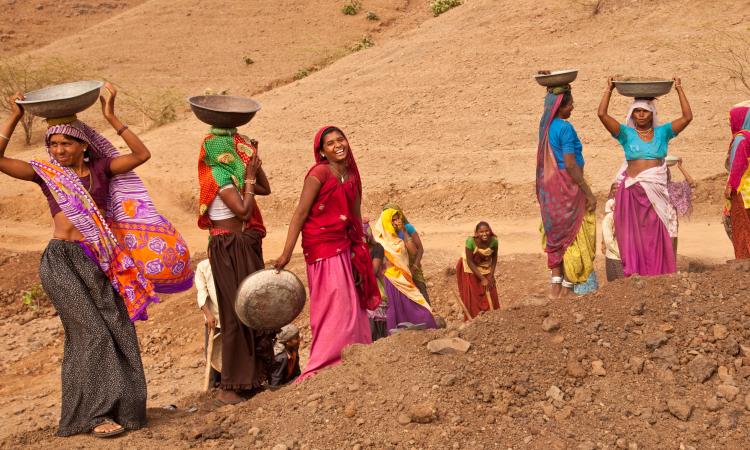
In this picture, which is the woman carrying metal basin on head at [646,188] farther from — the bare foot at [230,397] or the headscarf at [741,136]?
the bare foot at [230,397]

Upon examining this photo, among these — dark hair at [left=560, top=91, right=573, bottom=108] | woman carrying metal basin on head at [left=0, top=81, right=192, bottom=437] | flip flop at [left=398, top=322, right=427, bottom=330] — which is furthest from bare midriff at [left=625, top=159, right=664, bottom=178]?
woman carrying metal basin on head at [left=0, top=81, right=192, bottom=437]

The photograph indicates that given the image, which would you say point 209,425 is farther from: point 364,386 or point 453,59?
point 453,59

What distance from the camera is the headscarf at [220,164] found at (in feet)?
18.4

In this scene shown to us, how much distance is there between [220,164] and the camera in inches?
221

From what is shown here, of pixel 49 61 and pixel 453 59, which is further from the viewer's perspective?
pixel 49 61

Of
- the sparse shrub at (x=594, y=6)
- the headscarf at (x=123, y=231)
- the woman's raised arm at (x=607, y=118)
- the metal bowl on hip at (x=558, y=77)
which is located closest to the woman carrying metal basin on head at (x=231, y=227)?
the headscarf at (x=123, y=231)

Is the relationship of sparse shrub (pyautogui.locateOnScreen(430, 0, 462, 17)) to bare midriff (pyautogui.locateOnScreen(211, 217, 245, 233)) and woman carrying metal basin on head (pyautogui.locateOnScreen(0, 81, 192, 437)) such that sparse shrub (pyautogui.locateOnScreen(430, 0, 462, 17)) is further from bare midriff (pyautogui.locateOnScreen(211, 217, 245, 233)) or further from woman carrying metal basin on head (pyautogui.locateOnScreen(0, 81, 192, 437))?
woman carrying metal basin on head (pyautogui.locateOnScreen(0, 81, 192, 437))

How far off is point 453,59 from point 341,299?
1344 centimetres

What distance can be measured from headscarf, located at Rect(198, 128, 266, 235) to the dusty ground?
4.33 ft

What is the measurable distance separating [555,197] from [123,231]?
3.55 meters

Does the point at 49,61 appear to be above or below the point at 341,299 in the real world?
above

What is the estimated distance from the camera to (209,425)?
4770 mm

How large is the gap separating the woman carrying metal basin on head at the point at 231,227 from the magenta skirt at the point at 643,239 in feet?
9.48

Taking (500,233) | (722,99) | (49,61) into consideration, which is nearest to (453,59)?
(722,99)
